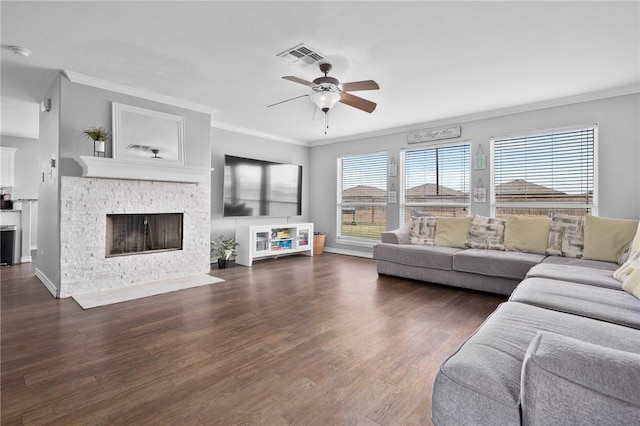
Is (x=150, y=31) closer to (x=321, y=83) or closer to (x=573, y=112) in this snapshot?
(x=321, y=83)

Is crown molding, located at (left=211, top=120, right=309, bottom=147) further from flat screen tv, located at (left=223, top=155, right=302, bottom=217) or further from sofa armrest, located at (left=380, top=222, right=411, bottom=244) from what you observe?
sofa armrest, located at (left=380, top=222, right=411, bottom=244)

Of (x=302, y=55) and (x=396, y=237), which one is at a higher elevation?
(x=302, y=55)

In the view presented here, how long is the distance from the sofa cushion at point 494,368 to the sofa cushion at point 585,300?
8.2 inches

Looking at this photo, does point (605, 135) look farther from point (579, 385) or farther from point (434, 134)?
point (579, 385)

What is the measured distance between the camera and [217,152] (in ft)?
18.3


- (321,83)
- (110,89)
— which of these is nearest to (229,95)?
(110,89)

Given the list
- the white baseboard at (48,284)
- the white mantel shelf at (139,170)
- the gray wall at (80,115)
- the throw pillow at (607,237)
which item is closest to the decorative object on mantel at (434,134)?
the throw pillow at (607,237)

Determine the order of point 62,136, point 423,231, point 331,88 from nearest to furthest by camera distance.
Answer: point 331,88 → point 62,136 → point 423,231

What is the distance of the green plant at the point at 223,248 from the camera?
5191mm

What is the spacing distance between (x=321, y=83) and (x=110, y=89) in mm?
2636

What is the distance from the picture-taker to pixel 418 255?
13.9 ft

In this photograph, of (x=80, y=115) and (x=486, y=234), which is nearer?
(x=80, y=115)

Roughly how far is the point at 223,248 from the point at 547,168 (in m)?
4.93

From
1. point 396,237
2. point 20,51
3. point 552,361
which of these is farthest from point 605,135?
point 20,51
